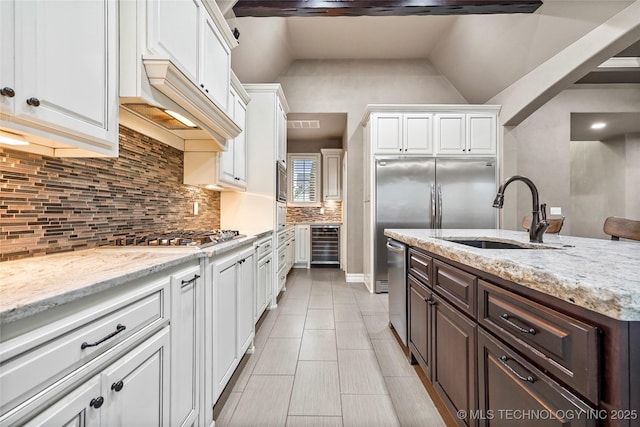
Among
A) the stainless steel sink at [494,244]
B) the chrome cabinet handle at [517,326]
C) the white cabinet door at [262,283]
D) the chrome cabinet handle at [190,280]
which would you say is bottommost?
the white cabinet door at [262,283]

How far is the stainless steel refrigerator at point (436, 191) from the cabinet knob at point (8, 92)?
3.74 m

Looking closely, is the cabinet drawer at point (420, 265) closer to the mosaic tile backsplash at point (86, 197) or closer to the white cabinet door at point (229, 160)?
the white cabinet door at point (229, 160)

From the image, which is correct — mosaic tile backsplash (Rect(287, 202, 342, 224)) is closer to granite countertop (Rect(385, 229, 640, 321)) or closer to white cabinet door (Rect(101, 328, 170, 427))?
granite countertop (Rect(385, 229, 640, 321))

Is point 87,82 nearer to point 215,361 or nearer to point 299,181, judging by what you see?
point 215,361

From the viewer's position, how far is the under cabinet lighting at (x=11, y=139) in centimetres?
96

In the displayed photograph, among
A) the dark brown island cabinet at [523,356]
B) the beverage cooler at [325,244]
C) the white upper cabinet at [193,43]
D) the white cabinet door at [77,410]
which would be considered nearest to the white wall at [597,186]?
the beverage cooler at [325,244]

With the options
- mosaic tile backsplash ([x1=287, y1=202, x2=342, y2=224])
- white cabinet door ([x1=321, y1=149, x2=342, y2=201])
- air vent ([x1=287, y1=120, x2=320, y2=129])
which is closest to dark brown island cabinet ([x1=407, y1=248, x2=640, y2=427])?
air vent ([x1=287, y1=120, x2=320, y2=129])

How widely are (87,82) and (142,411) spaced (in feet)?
3.88

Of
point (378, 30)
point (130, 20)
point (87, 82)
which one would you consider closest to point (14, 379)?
point (87, 82)

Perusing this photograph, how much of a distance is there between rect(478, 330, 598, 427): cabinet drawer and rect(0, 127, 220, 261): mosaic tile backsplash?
187 centimetres

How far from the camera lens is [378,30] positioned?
4.27 meters

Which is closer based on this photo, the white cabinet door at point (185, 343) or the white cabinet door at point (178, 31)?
the white cabinet door at point (185, 343)

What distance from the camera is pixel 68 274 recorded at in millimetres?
873

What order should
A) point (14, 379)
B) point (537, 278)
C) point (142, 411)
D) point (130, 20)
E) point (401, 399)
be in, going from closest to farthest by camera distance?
point (14, 379) < point (537, 278) < point (142, 411) < point (130, 20) < point (401, 399)
